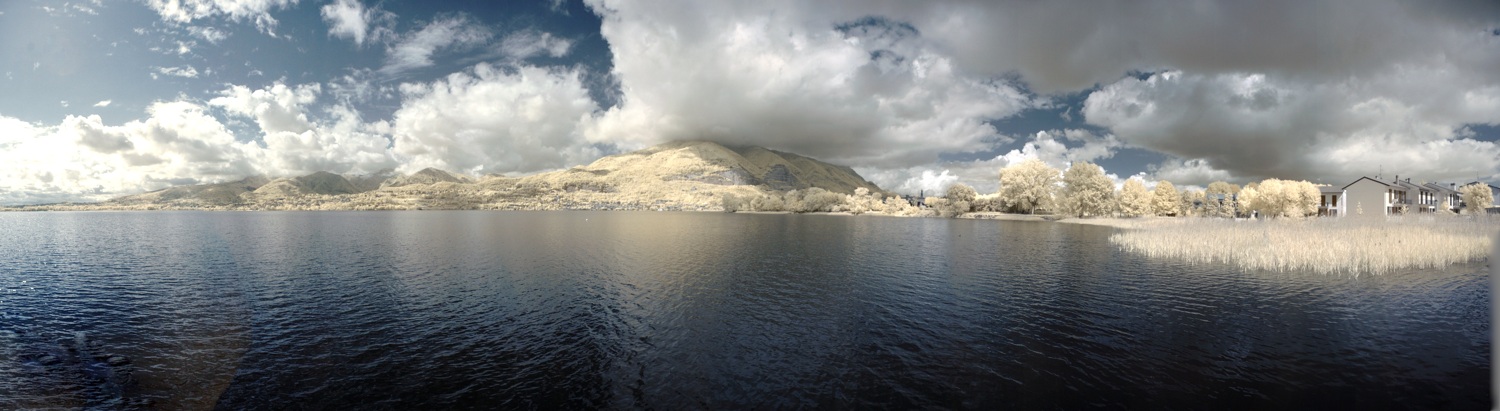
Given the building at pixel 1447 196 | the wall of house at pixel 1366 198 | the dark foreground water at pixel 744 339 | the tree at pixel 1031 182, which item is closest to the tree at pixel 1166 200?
the tree at pixel 1031 182

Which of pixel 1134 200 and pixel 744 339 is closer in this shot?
pixel 744 339

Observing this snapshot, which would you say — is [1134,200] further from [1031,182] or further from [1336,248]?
[1336,248]

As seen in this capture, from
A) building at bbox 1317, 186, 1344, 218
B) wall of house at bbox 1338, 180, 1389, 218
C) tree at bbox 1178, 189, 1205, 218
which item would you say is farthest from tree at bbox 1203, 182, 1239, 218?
wall of house at bbox 1338, 180, 1389, 218

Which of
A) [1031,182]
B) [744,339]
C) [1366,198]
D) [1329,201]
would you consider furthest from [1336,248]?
[1329,201]

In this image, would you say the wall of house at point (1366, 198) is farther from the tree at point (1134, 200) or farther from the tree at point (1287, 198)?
the tree at point (1134, 200)

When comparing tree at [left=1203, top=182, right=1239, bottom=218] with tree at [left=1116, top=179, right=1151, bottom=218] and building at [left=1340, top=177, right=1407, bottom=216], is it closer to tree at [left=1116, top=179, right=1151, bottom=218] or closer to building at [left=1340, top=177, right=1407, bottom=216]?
tree at [left=1116, top=179, right=1151, bottom=218]

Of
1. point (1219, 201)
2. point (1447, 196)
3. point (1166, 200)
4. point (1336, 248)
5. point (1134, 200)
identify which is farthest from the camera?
point (1219, 201)
